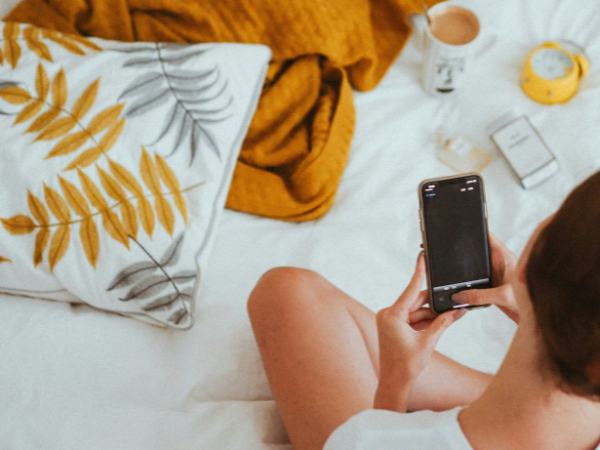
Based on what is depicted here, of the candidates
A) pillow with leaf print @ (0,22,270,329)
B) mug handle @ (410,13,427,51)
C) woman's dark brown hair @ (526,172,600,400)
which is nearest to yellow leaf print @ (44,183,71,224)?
pillow with leaf print @ (0,22,270,329)

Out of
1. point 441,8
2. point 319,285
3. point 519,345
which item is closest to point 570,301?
point 519,345

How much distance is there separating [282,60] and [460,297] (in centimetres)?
54

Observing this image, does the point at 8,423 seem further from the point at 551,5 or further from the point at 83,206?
the point at 551,5

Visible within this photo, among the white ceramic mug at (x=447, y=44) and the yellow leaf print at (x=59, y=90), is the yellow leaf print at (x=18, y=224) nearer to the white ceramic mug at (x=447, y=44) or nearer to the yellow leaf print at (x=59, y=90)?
the yellow leaf print at (x=59, y=90)

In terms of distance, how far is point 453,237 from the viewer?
63 centimetres

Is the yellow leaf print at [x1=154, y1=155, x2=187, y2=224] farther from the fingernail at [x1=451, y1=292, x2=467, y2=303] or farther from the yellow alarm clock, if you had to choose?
the yellow alarm clock

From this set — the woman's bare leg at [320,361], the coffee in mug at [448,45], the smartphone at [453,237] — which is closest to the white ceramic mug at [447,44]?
the coffee in mug at [448,45]

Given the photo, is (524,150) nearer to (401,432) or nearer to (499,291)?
(499,291)

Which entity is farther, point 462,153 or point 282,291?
point 462,153

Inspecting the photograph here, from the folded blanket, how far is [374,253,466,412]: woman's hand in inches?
13.1


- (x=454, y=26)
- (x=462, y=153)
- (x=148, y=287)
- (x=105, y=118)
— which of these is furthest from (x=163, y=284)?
(x=454, y=26)

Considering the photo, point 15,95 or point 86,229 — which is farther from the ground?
point 15,95

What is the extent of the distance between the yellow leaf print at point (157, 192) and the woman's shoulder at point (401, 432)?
39 cm

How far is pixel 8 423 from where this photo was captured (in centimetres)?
65
